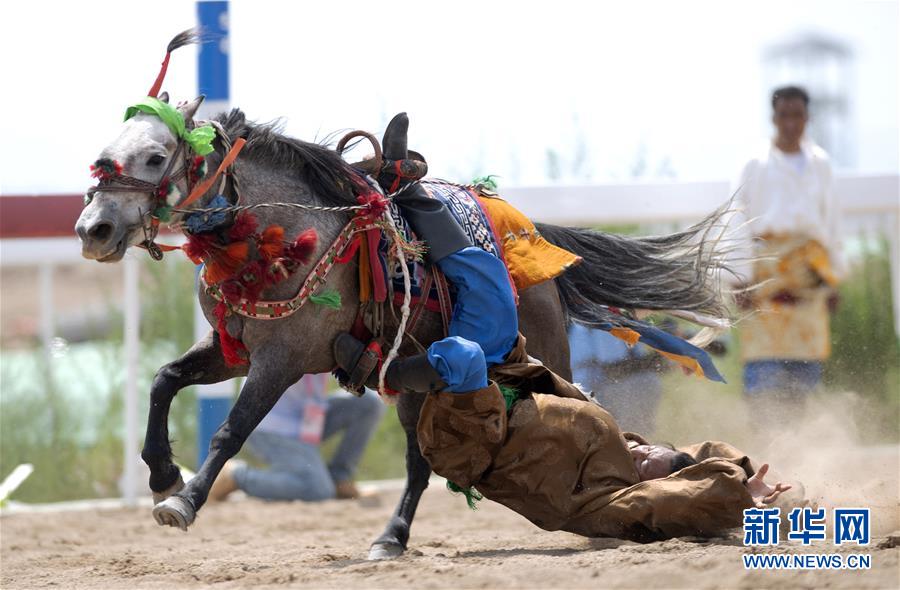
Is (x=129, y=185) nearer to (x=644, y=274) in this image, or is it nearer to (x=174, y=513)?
(x=174, y=513)

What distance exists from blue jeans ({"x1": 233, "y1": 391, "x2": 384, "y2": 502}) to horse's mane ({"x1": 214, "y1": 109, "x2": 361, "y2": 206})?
309cm

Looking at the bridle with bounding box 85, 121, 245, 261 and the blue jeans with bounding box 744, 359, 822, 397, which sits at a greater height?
the bridle with bounding box 85, 121, 245, 261

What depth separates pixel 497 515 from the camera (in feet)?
22.3

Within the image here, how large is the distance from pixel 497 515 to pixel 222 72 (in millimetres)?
3106

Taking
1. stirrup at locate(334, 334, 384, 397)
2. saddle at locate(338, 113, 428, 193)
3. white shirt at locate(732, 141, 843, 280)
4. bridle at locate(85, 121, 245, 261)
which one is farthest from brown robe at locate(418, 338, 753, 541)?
white shirt at locate(732, 141, 843, 280)

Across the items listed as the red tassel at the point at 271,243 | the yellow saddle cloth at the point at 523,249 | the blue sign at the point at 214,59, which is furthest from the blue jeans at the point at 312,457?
the red tassel at the point at 271,243

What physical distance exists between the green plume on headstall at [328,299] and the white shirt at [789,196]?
10.7ft

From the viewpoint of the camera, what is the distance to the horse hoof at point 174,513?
3.88 metres

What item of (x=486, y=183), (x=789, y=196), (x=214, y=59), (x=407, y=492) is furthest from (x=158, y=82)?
(x=789, y=196)

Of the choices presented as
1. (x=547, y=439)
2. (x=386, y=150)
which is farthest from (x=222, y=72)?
(x=547, y=439)

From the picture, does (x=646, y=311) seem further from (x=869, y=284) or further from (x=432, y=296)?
(x=869, y=284)

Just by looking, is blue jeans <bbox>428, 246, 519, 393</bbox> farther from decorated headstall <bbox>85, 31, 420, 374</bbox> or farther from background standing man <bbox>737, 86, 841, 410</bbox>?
background standing man <bbox>737, 86, 841, 410</bbox>

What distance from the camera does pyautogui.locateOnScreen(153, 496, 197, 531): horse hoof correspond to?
3.88m

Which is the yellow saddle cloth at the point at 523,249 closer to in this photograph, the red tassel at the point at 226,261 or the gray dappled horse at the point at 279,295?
the gray dappled horse at the point at 279,295
